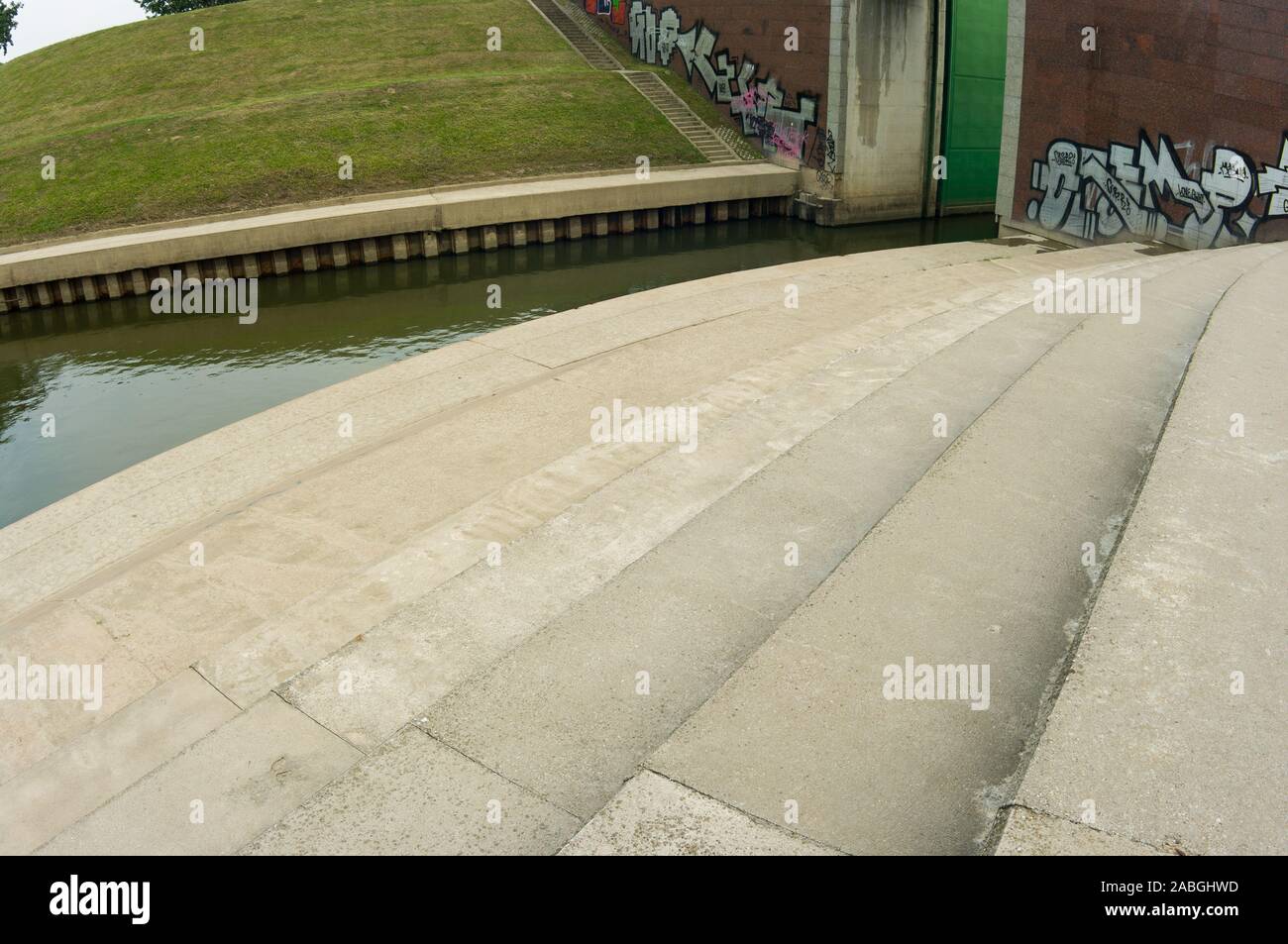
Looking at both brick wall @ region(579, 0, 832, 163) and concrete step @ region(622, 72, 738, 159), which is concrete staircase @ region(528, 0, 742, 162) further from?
brick wall @ region(579, 0, 832, 163)

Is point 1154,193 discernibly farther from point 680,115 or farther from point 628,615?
point 628,615

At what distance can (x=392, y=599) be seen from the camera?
10602 mm

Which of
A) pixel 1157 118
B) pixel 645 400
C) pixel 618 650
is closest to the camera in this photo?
pixel 618 650

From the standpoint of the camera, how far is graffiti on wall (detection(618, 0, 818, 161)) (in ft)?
129

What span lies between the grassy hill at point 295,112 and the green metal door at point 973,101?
9.70m

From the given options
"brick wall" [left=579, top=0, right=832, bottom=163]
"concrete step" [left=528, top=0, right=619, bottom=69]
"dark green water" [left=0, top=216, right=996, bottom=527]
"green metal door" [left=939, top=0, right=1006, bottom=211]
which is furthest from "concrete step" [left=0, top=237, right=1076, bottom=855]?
"concrete step" [left=528, top=0, right=619, bottom=69]

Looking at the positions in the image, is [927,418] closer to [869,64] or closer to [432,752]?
[432,752]

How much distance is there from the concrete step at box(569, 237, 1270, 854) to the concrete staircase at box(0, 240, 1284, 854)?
3cm

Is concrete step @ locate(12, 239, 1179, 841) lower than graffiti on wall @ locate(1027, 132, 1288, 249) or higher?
lower

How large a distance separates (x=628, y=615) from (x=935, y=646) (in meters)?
2.56

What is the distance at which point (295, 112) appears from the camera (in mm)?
38031

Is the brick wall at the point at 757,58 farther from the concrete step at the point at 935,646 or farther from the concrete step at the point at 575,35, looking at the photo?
the concrete step at the point at 935,646

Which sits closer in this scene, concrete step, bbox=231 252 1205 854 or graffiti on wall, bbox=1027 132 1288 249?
concrete step, bbox=231 252 1205 854

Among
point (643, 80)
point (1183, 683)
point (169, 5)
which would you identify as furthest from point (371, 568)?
point (169, 5)
